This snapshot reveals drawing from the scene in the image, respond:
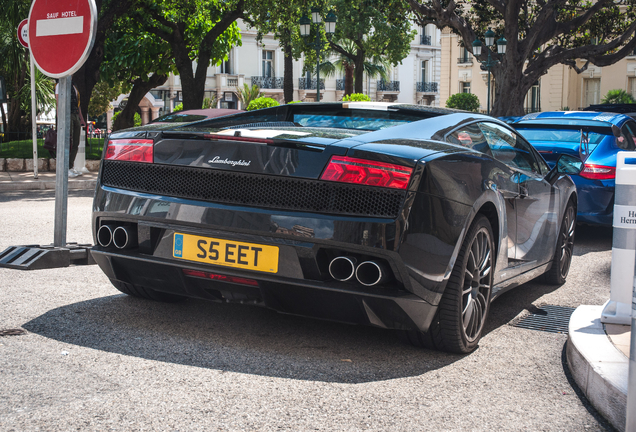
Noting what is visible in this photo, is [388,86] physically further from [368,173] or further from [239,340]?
[368,173]

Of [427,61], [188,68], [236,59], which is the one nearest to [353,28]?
[188,68]

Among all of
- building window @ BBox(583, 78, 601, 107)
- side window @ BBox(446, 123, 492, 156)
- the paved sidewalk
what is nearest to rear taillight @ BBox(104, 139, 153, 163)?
side window @ BBox(446, 123, 492, 156)

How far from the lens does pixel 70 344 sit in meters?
3.60

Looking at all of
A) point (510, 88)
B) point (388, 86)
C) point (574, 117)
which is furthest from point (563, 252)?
point (388, 86)

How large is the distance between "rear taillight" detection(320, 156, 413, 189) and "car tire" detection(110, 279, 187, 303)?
1609 millimetres

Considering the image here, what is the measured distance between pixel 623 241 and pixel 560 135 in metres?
4.24

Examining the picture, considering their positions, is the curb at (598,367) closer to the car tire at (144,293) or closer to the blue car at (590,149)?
the car tire at (144,293)

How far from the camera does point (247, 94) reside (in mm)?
54125

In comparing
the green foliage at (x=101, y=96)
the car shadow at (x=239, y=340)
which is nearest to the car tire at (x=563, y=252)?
the car shadow at (x=239, y=340)

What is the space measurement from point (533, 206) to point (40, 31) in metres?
3.75

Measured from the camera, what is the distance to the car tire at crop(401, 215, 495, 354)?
3568mm

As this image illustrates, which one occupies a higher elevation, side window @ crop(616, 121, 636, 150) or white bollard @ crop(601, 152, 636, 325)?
side window @ crop(616, 121, 636, 150)

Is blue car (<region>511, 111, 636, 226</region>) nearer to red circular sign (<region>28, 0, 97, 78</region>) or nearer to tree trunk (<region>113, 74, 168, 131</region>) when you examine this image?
red circular sign (<region>28, 0, 97, 78</region>)

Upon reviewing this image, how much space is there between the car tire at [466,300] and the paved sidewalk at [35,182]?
1126cm
